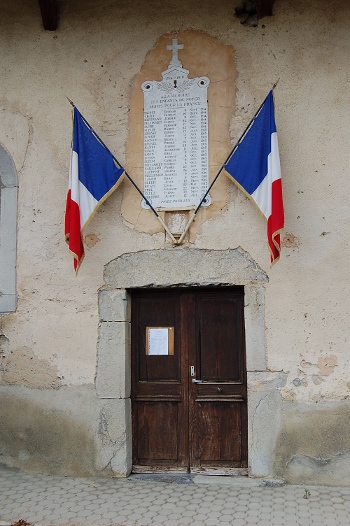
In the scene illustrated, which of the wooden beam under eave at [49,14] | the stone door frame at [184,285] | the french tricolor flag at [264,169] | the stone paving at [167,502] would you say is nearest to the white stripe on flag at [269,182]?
the french tricolor flag at [264,169]

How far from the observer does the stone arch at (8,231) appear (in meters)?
5.02

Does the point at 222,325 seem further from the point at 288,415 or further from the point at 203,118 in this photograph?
the point at 203,118

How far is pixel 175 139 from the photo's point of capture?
4879 mm

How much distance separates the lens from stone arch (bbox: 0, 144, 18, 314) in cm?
502

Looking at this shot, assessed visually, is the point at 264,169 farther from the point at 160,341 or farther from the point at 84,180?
the point at 160,341

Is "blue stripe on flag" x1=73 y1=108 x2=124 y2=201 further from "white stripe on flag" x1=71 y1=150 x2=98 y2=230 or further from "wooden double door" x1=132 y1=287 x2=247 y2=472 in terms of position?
"wooden double door" x1=132 y1=287 x2=247 y2=472

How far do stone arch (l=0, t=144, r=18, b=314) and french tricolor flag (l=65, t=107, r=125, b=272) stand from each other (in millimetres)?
733

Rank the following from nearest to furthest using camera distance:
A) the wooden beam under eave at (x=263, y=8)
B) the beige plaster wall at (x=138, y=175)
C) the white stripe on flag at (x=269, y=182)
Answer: the white stripe on flag at (x=269, y=182), the beige plaster wall at (x=138, y=175), the wooden beam under eave at (x=263, y=8)

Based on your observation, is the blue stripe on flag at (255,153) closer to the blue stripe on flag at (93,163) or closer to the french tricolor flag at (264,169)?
the french tricolor flag at (264,169)

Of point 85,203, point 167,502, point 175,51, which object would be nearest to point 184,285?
Result: point 85,203

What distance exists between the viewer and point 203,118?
16.0 ft

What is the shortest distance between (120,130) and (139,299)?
1523mm

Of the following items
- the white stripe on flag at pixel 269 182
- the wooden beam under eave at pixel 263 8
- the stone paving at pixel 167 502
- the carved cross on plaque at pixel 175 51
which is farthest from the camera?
the carved cross on plaque at pixel 175 51

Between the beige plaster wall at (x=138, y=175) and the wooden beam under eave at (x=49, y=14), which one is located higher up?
the wooden beam under eave at (x=49, y=14)
